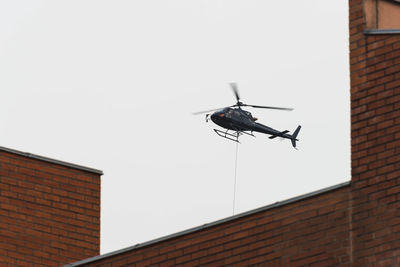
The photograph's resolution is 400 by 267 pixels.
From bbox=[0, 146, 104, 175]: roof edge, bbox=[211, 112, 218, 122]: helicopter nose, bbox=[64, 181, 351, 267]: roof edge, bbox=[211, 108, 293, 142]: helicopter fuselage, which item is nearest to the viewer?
bbox=[64, 181, 351, 267]: roof edge

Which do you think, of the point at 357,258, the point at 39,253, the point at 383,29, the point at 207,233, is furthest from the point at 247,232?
the point at 39,253

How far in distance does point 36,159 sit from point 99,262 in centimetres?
273

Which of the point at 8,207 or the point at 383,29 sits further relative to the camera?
the point at 8,207

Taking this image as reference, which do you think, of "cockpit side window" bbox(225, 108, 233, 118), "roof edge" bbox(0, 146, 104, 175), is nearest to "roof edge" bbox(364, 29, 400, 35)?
"roof edge" bbox(0, 146, 104, 175)

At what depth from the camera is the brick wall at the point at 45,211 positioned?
17984 millimetres

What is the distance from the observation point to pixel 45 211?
727 inches

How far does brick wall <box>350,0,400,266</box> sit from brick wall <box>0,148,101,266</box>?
5.39m

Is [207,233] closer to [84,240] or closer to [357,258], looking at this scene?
→ [357,258]

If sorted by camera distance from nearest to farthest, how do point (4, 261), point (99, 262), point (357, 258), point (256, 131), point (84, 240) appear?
point (357, 258) < point (99, 262) < point (4, 261) < point (84, 240) < point (256, 131)

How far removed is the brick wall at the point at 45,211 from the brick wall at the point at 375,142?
539 cm

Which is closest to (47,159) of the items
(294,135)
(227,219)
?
(227,219)

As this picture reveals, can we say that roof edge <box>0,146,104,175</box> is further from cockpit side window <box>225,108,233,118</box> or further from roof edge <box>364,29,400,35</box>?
cockpit side window <box>225,108,233,118</box>

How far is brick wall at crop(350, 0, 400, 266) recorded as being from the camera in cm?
1403

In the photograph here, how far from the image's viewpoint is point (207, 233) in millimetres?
15484
